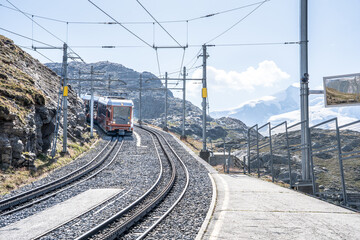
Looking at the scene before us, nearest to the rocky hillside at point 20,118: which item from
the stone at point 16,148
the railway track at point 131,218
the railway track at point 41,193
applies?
the stone at point 16,148

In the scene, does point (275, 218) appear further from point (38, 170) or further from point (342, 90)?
point (38, 170)

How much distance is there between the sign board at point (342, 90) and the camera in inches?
451

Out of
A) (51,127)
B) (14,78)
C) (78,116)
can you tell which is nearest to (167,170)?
(51,127)

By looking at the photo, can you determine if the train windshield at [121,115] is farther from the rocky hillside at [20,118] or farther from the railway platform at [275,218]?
the railway platform at [275,218]

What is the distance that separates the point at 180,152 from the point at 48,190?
1465cm

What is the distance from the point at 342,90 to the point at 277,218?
17.6 feet

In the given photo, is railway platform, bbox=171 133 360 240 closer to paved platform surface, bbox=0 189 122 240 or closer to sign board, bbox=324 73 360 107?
sign board, bbox=324 73 360 107

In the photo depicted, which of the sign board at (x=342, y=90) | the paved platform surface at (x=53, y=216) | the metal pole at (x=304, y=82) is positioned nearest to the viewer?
the paved platform surface at (x=53, y=216)

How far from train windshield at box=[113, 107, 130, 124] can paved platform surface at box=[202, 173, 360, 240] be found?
79.9ft

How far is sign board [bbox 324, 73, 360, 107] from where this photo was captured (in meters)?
11.5

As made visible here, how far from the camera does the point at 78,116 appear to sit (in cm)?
3425

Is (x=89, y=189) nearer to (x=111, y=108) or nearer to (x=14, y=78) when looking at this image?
(x=14, y=78)

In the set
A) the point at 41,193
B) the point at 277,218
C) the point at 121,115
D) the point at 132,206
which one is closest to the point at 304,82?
the point at 277,218

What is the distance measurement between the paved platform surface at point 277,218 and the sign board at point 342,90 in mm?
3379
